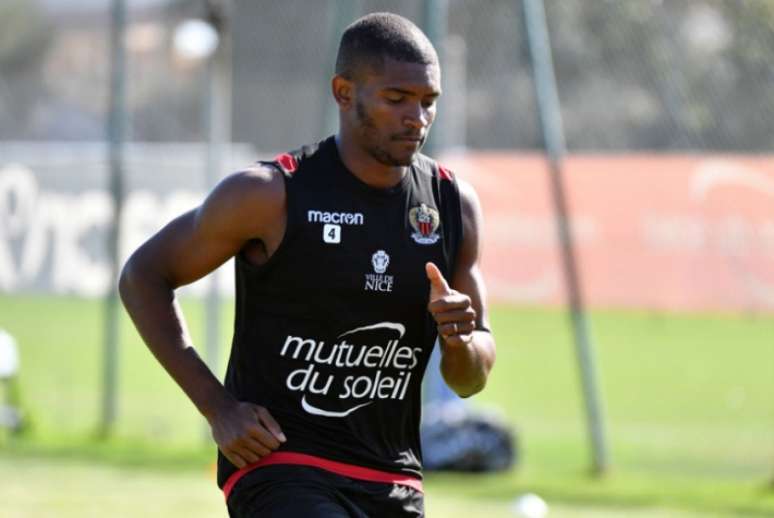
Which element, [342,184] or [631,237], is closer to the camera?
[342,184]

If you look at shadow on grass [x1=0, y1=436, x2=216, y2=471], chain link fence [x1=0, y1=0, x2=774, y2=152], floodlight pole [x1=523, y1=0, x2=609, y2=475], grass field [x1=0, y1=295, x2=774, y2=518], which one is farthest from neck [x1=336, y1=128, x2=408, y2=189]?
shadow on grass [x1=0, y1=436, x2=216, y2=471]

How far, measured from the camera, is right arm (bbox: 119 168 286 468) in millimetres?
4543

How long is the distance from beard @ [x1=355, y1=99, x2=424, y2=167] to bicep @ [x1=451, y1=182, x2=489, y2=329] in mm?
335

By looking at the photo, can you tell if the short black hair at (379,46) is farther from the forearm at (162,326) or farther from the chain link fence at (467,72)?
the chain link fence at (467,72)

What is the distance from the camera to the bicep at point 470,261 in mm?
4941

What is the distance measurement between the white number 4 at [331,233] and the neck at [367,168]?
0.62 feet

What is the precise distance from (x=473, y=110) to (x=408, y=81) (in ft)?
37.0

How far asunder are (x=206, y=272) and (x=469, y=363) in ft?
2.71

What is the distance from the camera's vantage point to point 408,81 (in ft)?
15.0

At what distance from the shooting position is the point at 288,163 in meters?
4.73

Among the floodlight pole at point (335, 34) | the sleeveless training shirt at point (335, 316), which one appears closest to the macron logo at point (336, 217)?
the sleeveless training shirt at point (335, 316)

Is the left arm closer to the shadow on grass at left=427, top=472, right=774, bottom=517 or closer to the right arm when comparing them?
the right arm

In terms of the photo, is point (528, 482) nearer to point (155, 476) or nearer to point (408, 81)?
point (155, 476)

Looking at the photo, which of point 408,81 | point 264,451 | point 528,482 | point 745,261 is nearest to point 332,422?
point 264,451
